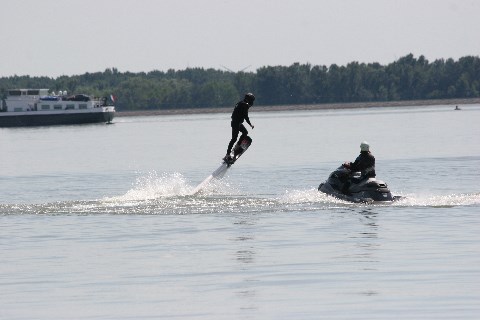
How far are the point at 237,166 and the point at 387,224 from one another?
1091 inches

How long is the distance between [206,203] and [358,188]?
12.4ft

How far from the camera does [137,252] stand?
849 inches

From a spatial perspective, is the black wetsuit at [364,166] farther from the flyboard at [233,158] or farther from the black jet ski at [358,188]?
the flyboard at [233,158]

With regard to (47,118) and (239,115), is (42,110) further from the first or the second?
(239,115)

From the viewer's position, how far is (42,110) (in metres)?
147

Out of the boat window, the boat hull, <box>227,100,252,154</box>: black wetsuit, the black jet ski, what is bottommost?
the boat hull

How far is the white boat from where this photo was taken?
146750 millimetres

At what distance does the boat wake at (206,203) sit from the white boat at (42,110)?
116 m

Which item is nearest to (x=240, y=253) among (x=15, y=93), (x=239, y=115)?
(x=239, y=115)

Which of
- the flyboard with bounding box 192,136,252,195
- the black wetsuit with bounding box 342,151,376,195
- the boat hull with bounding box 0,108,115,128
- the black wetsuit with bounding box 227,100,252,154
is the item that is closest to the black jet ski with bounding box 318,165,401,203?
the black wetsuit with bounding box 342,151,376,195

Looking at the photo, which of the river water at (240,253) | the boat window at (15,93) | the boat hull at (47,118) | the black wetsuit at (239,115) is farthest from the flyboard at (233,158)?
the boat window at (15,93)

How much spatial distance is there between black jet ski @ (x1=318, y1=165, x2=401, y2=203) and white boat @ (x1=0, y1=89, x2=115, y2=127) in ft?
392

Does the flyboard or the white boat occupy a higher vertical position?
the flyboard

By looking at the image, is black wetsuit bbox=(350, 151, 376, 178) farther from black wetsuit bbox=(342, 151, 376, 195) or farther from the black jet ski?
the black jet ski
